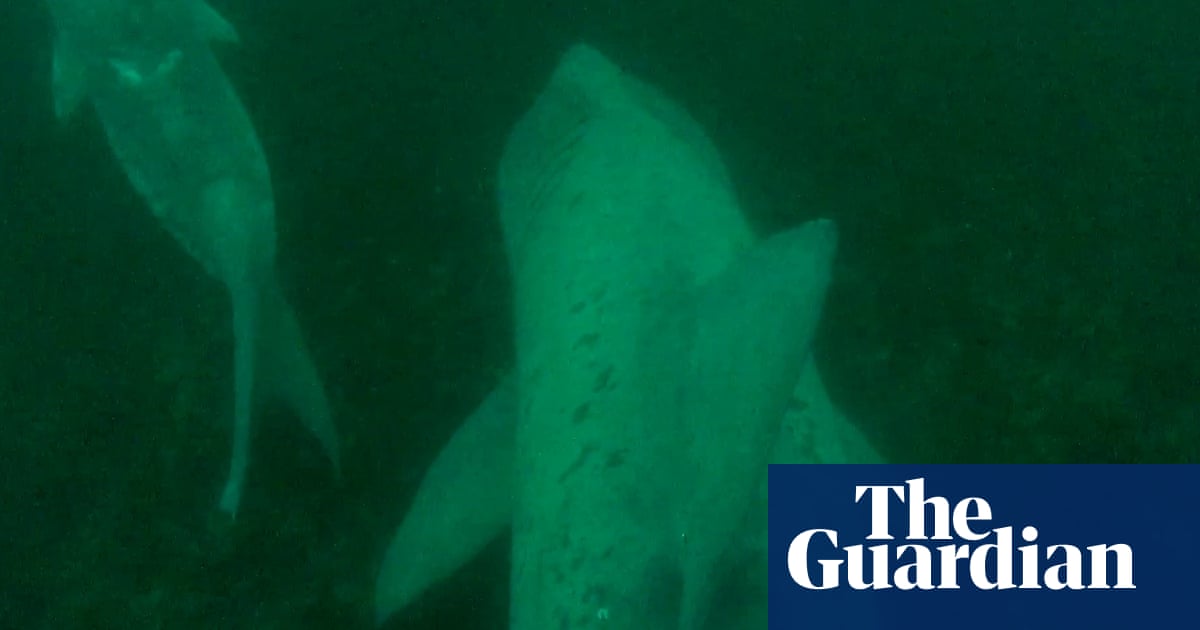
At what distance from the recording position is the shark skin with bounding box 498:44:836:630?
219 centimetres

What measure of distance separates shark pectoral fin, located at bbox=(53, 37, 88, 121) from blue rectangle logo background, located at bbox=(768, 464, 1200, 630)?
413cm

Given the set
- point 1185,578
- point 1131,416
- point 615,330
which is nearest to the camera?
point 615,330

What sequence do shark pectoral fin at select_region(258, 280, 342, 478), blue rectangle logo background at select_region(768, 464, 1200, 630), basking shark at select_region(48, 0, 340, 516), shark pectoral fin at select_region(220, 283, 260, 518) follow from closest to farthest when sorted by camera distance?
shark pectoral fin at select_region(220, 283, 260, 518) → blue rectangle logo background at select_region(768, 464, 1200, 630) → basking shark at select_region(48, 0, 340, 516) → shark pectoral fin at select_region(258, 280, 342, 478)

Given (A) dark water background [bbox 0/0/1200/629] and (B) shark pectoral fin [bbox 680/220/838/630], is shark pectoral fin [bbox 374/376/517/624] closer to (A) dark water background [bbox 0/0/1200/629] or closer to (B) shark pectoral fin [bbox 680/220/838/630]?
(A) dark water background [bbox 0/0/1200/629]

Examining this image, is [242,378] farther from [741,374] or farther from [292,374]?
[741,374]

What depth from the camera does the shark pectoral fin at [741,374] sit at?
6.75 ft

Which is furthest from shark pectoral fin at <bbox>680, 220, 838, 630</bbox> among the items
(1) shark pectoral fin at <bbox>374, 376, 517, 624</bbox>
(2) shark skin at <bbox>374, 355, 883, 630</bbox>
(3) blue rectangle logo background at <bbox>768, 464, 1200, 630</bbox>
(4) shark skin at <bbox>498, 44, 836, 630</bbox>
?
(1) shark pectoral fin at <bbox>374, 376, 517, 624</bbox>

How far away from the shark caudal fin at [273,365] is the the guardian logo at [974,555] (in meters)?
2.33

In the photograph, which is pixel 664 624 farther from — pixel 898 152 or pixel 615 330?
pixel 898 152

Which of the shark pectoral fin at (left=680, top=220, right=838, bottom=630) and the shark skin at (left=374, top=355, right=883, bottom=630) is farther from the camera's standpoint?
the shark skin at (left=374, top=355, right=883, bottom=630)

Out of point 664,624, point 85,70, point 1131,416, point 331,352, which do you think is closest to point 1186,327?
point 1131,416

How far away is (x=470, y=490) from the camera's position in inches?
128

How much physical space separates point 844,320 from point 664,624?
90.6 inches

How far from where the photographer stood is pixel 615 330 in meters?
2.71
